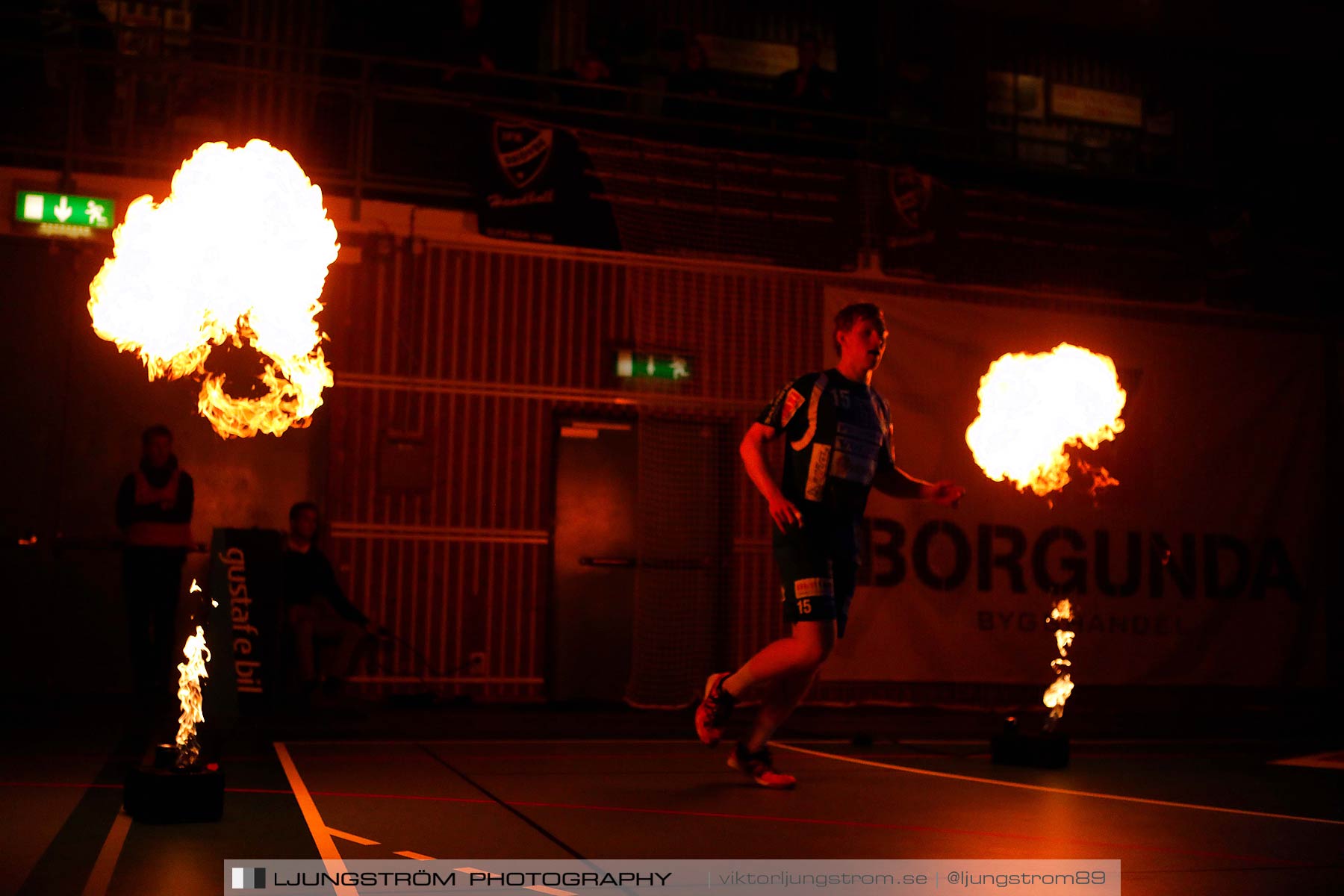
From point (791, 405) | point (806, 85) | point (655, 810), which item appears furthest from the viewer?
point (806, 85)

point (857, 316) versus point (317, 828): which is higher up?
point (857, 316)

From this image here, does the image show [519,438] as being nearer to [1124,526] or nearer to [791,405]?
[791,405]

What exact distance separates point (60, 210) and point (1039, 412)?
7863 mm

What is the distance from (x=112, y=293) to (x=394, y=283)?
5.81 m

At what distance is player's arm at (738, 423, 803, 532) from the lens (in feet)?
17.5

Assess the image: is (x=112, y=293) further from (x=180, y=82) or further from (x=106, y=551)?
(x=180, y=82)

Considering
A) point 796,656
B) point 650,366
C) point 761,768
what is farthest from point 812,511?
point 650,366

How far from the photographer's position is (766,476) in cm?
544

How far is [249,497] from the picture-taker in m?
10.8

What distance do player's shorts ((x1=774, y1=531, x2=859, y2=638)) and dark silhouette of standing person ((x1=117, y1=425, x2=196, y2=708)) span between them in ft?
18.5

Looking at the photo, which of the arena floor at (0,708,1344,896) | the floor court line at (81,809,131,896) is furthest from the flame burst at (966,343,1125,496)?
the floor court line at (81,809,131,896)

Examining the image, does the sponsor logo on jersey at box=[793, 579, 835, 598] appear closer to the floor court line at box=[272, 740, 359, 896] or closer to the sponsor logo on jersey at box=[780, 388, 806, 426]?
the sponsor logo on jersey at box=[780, 388, 806, 426]

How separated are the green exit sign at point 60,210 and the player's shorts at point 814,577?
7367mm

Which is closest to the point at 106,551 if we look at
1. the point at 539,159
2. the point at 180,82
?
the point at 180,82
